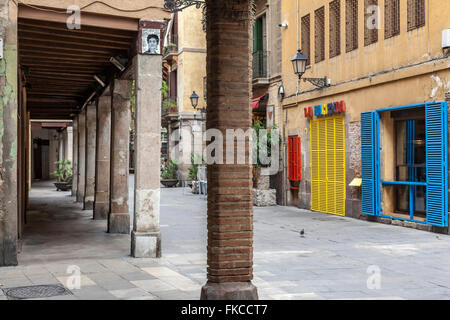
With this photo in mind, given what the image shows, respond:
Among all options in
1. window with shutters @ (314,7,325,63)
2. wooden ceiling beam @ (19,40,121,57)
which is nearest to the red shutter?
window with shutters @ (314,7,325,63)

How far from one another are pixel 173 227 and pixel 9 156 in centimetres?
570

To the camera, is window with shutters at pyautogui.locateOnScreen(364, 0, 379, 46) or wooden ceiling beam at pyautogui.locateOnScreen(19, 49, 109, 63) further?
window with shutters at pyautogui.locateOnScreen(364, 0, 379, 46)

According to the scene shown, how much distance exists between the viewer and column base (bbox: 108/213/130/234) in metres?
12.3

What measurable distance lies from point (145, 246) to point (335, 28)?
9.91 m

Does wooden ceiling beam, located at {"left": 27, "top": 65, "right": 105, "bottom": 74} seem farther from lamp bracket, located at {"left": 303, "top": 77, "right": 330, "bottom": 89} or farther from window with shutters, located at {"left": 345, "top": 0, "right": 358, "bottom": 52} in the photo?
window with shutters, located at {"left": 345, "top": 0, "right": 358, "bottom": 52}

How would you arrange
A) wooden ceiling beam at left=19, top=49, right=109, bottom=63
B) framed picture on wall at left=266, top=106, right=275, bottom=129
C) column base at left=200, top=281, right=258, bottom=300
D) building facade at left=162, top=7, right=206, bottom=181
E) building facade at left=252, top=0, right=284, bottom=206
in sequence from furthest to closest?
building facade at left=162, top=7, right=206, bottom=181 → framed picture on wall at left=266, top=106, right=275, bottom=129 → building facade at left=252, top=0, right=284, bottom=206 → wooden ceiling beam at left=19, top=49, right=109, bottom=63 → column base at left=200, top=281, right=258, bottom=300

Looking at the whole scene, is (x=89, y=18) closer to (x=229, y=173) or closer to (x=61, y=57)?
(x=61, y=57)

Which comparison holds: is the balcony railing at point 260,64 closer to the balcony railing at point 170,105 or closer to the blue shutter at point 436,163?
the blue shutter at point 436,163

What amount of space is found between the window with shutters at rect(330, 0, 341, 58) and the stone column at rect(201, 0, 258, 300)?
37.6 feet

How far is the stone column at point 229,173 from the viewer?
5.09 meters

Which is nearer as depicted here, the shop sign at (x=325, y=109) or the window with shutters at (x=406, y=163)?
the window with shutters at (x=406, y=163)

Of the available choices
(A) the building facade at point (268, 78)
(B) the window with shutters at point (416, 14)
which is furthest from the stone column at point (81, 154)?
(B) the window with shutters at point (416, 14)

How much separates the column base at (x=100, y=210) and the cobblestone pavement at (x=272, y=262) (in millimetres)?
494

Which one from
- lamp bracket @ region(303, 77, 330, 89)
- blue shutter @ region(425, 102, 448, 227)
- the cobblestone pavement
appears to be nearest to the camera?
the cobblestone pavement
